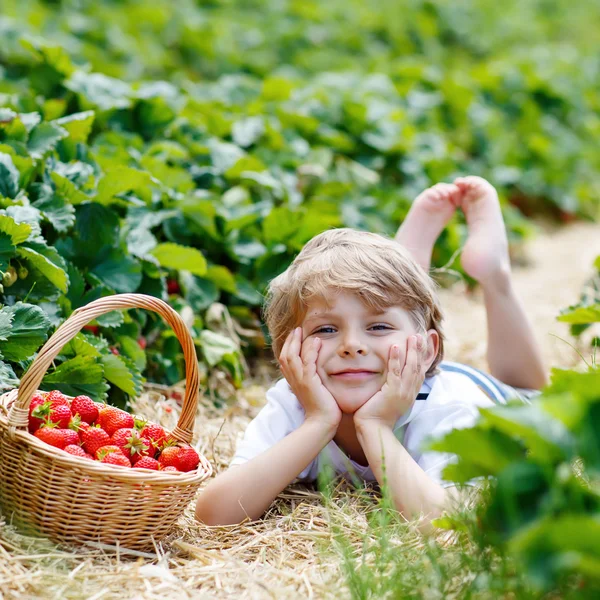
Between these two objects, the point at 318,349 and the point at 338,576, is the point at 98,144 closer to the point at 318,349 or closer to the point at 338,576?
the point at 318,349

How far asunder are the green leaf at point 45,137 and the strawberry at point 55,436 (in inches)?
51.5

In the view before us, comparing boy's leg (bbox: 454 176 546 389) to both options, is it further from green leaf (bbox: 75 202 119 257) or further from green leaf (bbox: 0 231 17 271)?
green leaf (bbox: 0 231 17 271)

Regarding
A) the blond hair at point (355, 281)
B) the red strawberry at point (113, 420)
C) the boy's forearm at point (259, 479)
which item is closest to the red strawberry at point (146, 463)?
the red strawberry at point (113, 420)

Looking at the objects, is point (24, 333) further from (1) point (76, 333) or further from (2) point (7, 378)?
(1) point (76, 333)

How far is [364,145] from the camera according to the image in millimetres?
5000

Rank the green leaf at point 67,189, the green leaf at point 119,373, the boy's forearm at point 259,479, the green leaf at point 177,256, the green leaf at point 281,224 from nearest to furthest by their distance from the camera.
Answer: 1. the boy's forearm at point 259,479
2. the green leaf at point 119,373
3. the green leaf at point 67,189
4. the green leaf at point 177,256
5. the green leaf at point 281,224

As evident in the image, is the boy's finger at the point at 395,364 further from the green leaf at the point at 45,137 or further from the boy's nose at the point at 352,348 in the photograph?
the green leaf at the point at 45,137

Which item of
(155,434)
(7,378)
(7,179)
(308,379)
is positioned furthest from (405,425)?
(7,179)

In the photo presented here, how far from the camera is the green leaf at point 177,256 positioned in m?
2.92

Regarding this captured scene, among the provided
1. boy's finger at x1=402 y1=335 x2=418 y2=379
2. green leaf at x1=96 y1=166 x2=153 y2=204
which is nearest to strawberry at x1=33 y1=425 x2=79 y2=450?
boy's finger at x1=402 y1=335 x2=418 y2=379

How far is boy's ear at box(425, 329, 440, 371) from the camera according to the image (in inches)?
90.7

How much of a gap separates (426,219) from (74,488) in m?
1.76

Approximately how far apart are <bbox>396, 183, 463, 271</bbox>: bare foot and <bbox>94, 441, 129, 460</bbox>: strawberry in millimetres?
1522

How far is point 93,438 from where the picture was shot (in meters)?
1.83
